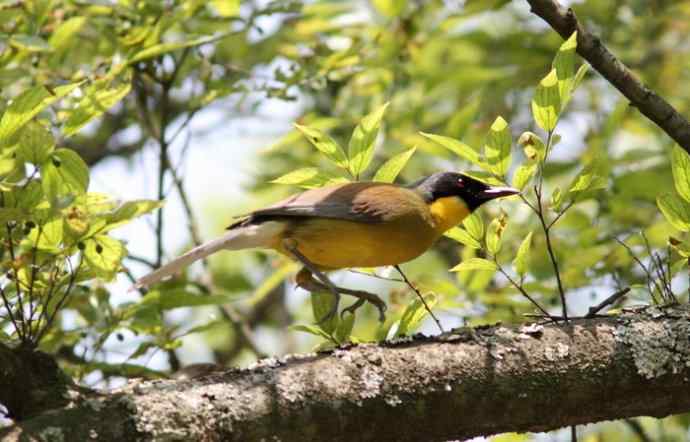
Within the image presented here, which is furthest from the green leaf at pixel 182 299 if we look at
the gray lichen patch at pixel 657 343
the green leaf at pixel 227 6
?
the gray lichen patch at pixel 657 343

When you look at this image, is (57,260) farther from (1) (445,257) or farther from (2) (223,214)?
(2) (223,214)

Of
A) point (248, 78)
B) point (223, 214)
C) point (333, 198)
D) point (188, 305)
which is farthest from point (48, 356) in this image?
point (223, 214)

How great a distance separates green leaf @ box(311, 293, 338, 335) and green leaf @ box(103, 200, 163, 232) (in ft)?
2.58

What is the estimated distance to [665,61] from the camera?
8922mm

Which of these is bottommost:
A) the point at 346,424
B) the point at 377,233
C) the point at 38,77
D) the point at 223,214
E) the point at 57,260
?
the point at 346,424

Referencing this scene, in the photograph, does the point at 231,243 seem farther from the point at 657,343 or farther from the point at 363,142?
the point at 657,343

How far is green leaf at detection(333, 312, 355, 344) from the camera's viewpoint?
3953mm

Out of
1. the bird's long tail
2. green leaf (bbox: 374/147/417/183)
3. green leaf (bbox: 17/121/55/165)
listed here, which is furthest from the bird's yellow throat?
green leaf (bbox: 17/121/55/165)

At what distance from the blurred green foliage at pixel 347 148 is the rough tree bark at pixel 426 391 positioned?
33 cm

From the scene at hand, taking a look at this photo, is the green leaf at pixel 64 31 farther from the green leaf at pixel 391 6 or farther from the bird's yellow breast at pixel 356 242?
the green leaf at pixel 391 6

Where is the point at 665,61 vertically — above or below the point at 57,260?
above

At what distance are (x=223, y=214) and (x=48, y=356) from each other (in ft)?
24.5

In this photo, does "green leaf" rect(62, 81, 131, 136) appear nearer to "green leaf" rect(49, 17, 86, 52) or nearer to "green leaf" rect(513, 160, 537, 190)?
"green leaf" rect(49, 17, 86, 52)

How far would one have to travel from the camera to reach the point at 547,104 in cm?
365
